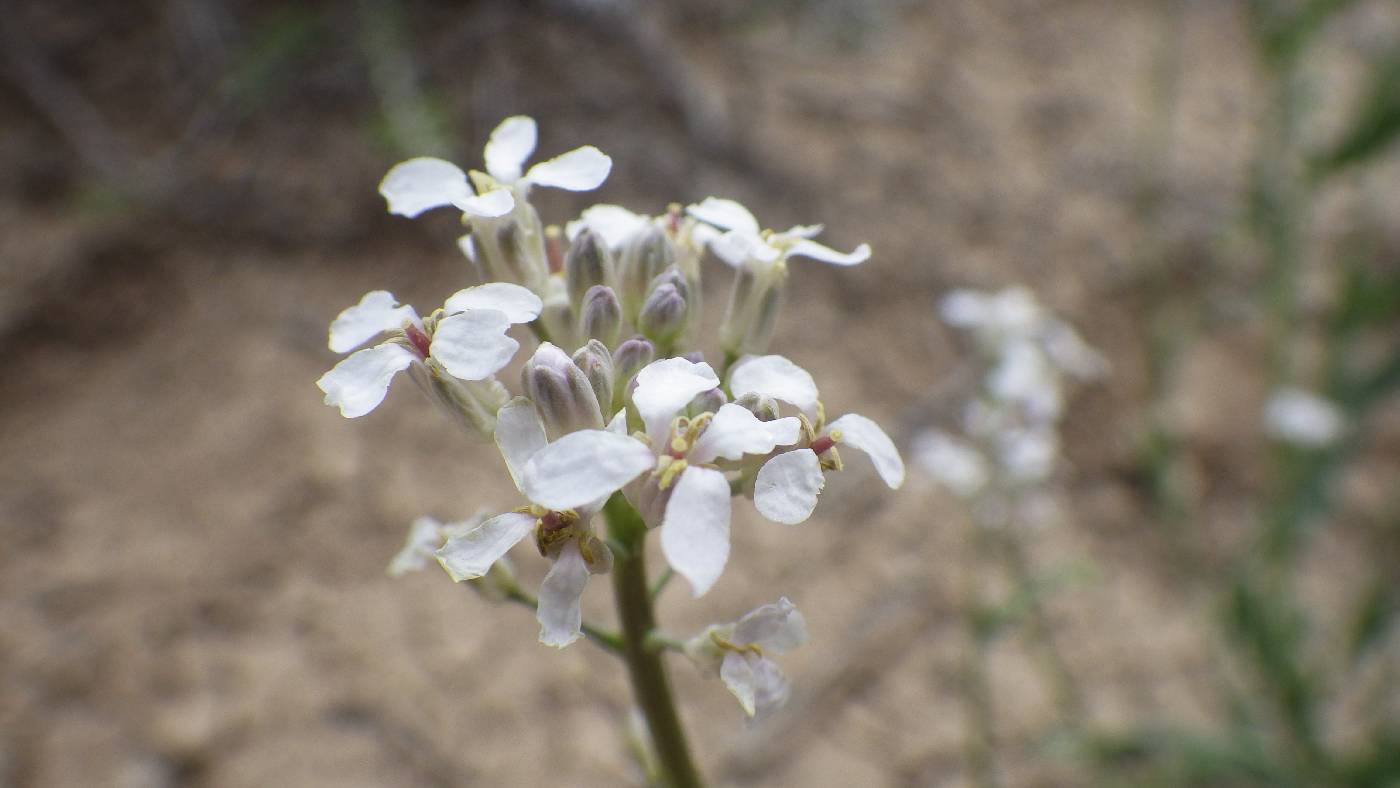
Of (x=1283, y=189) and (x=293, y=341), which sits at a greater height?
(x=293, y=341)

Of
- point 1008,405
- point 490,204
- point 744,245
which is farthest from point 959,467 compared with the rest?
point 490,204

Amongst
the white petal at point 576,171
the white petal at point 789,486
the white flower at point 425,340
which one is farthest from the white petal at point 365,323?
the white petal at point 789,486

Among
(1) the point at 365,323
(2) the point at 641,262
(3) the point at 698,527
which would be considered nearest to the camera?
(3) the point at 698,527

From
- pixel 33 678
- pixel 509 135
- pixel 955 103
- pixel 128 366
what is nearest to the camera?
pixel 509 135

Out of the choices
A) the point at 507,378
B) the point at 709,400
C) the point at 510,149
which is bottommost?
the point at 709,400

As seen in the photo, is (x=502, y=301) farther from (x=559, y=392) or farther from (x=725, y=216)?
(x=725, y=216)

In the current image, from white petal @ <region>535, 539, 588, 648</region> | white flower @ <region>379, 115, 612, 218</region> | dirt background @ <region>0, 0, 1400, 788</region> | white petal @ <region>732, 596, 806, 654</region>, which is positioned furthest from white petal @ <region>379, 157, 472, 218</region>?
dirt background @ <region>0, 0, 1400, 788</region>

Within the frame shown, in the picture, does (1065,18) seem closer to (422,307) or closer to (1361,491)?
(1361,491)

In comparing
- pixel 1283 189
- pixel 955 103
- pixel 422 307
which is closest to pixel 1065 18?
pixel 955 103
